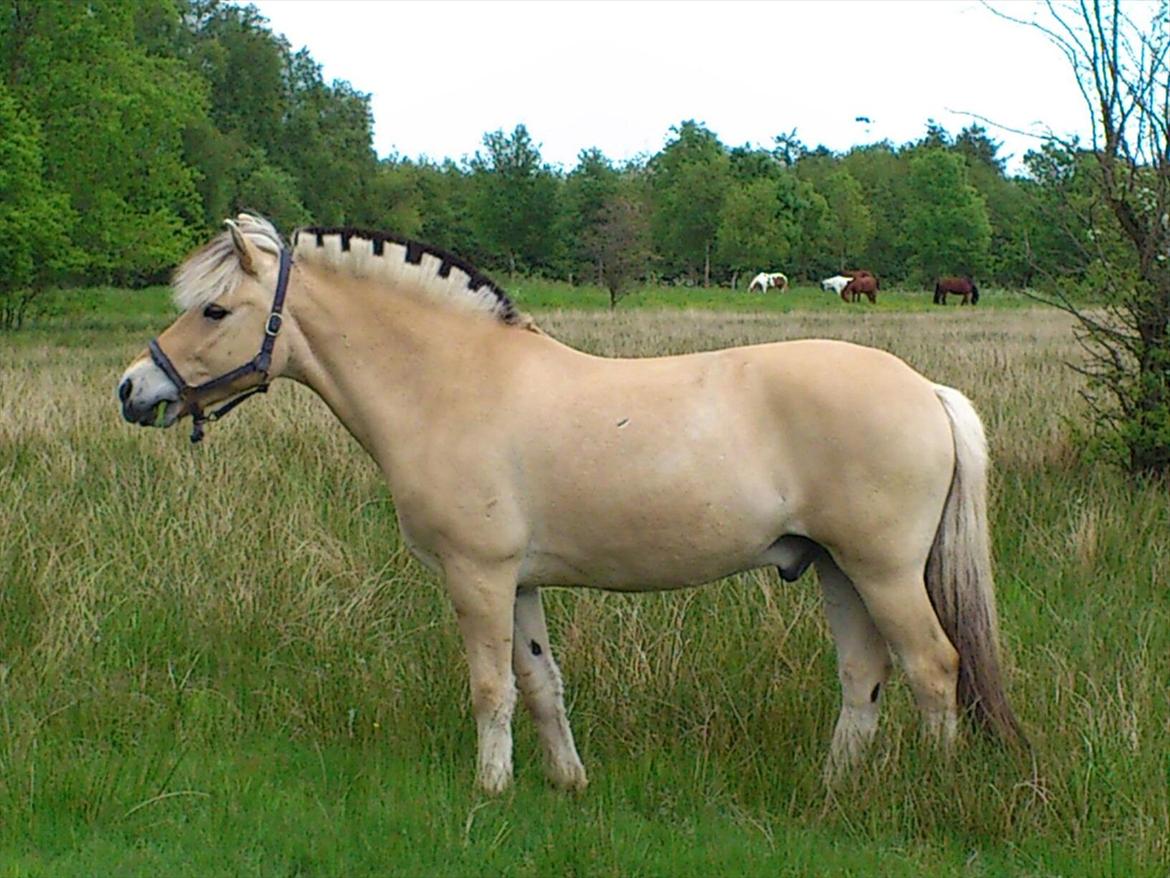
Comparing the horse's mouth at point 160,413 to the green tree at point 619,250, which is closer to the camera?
the horse's mouth at point 160,413

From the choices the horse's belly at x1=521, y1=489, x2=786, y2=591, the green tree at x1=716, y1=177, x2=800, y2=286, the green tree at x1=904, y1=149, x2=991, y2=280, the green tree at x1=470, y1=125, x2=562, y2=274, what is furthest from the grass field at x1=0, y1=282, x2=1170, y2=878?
the green tree at x1=904, y1=149, x2=991, y2=280

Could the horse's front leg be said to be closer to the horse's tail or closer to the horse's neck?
the horse's neck

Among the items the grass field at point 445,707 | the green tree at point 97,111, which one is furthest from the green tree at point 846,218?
the grass field at point 445,707

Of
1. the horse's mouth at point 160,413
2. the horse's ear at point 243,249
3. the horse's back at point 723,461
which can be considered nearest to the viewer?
the horse's back at point 723,461

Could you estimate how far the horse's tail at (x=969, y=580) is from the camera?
3.86m

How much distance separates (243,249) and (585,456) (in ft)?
4.44

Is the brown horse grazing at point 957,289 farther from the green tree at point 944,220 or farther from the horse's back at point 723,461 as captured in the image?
the horse's back at point 723,461

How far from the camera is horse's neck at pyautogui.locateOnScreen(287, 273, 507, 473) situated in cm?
398

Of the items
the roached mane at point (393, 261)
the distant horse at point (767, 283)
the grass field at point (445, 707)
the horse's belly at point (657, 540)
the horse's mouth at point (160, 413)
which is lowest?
the grass field at point (445, 707)

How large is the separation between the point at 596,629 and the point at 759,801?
4.30ft

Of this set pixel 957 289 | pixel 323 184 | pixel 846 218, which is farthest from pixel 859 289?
pixel 323 184

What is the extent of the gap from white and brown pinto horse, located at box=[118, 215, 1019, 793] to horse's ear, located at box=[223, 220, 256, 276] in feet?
0.04

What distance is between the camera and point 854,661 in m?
4.08

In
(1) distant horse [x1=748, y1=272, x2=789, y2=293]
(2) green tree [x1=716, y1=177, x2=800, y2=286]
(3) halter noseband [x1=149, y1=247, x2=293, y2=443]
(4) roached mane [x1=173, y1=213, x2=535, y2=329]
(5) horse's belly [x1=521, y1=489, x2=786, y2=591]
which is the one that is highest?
(2) green tree [x1=716, y1=177, x2=800, y2=286]
